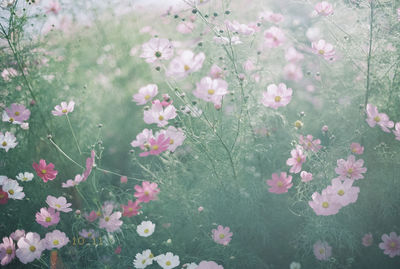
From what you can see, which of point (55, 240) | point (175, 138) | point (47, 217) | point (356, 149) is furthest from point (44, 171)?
point (356, 149)

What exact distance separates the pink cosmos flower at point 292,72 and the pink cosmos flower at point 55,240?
198 centimetres

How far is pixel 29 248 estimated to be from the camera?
1437mm

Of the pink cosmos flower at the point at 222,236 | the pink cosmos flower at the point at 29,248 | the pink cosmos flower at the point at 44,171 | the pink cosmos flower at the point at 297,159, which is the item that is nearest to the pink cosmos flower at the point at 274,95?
the pink cosmos flower at the point at 297,159

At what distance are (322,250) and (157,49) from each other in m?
1.25

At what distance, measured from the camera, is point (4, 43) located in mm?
Result: 1838

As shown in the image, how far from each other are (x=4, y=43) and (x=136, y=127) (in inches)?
41.4

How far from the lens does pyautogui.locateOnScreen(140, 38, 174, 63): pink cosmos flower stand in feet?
4.35

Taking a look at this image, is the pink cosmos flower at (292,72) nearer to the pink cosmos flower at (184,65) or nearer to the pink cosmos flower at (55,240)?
the pink cosmos flower at (184,65)

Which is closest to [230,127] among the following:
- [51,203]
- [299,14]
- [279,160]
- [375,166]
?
[279,160]

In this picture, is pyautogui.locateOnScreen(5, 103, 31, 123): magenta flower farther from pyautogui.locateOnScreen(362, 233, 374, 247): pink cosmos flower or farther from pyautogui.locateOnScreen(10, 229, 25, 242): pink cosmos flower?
pyautogui.locateOnScreen(362, 233, 374, 247): pink cosmos flower

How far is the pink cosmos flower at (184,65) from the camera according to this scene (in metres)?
1.18

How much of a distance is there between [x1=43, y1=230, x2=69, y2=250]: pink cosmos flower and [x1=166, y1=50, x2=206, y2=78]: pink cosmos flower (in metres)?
1.00

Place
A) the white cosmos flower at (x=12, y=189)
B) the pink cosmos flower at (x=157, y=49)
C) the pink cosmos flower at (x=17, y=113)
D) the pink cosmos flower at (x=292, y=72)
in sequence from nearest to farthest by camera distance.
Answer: the pink cosmos flower at (x=157, y=49)
the white cosmos flower at (x=12, y=189)
the pink cosmos flower at (x=17, y=113)
the pink cosmos flower at (x=292, y=72)

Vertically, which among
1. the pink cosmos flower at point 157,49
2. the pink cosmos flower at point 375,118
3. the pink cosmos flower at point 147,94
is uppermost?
the pink cosmos flower at point 157,49
